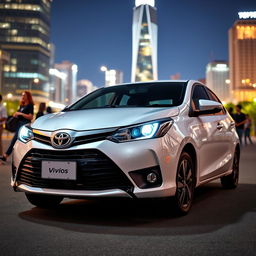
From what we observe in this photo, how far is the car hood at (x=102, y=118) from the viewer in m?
4.29

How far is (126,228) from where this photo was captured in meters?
4.14

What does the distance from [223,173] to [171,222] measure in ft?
6.96

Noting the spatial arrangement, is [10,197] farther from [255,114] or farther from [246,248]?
[255,114]

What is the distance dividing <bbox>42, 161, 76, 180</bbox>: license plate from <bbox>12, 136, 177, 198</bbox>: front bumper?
87 millimetres

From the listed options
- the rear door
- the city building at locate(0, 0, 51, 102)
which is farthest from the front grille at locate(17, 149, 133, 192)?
the city building at locate(0, 0, 51, 102)

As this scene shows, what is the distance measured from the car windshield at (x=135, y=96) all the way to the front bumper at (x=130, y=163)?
3.48 ft

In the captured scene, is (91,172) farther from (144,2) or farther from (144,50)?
(144,2)

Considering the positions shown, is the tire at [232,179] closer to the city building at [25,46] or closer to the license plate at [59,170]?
the license plate at [59,170]

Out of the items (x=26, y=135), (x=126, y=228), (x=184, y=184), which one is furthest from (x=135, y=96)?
(x=126, y=228)

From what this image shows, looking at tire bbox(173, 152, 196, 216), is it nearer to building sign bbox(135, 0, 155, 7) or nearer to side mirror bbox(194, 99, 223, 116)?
side mirror bbox(194, 99, 223, 116)

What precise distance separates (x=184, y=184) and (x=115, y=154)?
106 centimetres

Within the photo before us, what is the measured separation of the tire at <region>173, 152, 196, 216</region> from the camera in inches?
179

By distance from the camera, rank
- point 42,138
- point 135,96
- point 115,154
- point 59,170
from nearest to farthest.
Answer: point 115,154 < point 59,170 < point 42,138 < point 135,96

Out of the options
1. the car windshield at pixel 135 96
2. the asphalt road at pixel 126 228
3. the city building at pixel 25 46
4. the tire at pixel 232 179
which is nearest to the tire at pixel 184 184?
the asphalt road at pixel 126 228
